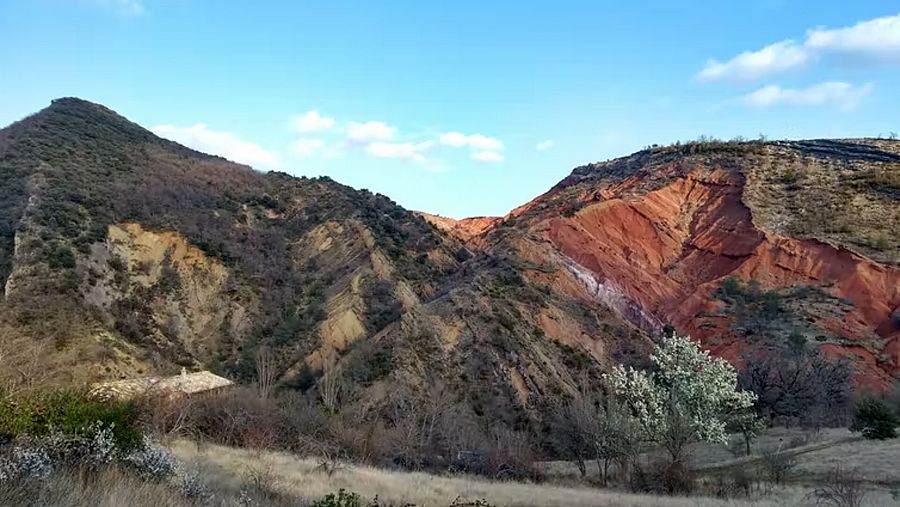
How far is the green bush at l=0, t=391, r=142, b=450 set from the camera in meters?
8.15

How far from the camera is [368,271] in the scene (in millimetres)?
42906

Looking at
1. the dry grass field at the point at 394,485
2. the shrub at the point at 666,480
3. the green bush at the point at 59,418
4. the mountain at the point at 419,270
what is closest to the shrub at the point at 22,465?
the dry grass field at the point at 394,485

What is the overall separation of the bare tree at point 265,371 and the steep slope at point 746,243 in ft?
68.5

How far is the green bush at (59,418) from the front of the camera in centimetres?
815

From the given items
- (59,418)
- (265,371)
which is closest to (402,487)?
(59,418)

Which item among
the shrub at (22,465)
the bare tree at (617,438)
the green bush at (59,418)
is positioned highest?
the green bush at (59,418)

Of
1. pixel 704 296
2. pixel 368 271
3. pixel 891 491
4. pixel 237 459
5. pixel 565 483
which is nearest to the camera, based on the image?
pixel 237 459

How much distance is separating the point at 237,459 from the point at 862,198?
55.6m

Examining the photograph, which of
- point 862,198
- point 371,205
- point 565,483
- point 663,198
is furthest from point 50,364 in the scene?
point 862,198

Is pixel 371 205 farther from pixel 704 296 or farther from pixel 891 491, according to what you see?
pixel 891 491

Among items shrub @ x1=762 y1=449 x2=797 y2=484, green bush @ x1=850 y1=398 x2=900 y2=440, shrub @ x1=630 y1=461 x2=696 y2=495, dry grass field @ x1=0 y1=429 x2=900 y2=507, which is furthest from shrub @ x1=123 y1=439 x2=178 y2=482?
green bush @ x1=850 y1=398 x2=900 y2=440

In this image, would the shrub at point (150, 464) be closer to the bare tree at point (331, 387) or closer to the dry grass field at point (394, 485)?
the dry grass field at point (394, 485)

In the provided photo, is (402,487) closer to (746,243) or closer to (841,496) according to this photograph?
(841,496)

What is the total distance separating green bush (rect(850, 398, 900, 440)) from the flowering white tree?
6.54 meters
